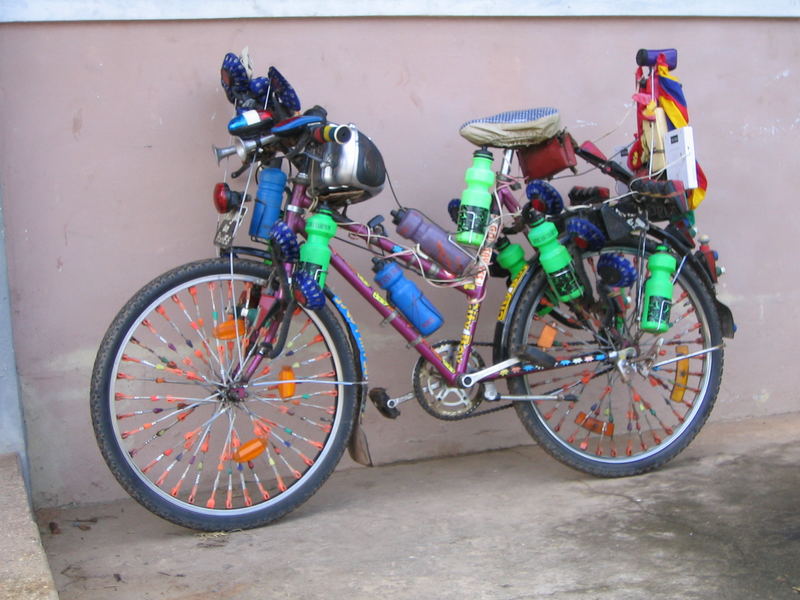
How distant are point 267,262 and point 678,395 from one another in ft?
5.88

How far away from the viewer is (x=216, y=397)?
3311 mm

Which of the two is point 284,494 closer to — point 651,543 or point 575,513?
point 575,513

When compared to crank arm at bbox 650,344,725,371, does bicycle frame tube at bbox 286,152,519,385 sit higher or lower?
higher

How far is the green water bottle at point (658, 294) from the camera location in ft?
12.2

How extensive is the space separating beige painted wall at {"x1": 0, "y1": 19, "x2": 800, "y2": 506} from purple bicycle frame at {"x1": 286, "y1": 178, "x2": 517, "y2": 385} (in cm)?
44

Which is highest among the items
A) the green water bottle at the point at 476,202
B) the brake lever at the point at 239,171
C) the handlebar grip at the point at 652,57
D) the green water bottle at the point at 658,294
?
the handlebar grip at the point at 652,57

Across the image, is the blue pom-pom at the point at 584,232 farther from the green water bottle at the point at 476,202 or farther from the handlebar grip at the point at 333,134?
the handlebar grip at the point at 333,134

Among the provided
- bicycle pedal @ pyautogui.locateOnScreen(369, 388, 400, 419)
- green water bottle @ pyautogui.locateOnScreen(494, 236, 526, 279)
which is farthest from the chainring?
green water bottle @ pyautogui.locateOnScreen(494, 236, 526, 279)

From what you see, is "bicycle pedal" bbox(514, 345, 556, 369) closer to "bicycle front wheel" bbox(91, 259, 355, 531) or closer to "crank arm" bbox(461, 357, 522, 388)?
"crank arm" bbox(461, 357, 522, 388)

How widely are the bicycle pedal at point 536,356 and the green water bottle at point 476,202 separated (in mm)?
440

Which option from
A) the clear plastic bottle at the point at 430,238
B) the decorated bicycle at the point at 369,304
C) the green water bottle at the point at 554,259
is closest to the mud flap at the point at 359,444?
the decorated bicycle at the point at 369,304

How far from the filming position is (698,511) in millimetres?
3354

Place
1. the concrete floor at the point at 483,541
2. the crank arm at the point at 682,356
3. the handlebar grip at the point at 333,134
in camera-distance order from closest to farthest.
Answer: the concrete floor at the point at 483,541 → the handlebar grip at the point at 333,134 → the crank arm at the point at 682,356

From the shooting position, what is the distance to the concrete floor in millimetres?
2822
